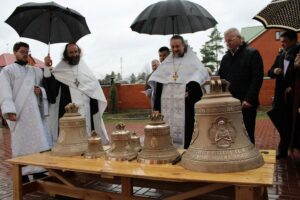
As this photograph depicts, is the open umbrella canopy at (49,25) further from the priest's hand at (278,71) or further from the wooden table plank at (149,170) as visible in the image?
the priest's hand at (278,71)

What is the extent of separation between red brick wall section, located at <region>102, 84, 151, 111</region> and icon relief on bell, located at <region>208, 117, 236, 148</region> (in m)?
19.8

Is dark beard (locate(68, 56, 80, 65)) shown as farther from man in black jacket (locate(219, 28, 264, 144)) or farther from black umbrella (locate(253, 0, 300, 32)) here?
black umbrella (locate(253, 0, 300, 32))

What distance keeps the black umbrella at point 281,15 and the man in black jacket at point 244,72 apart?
1.36ft

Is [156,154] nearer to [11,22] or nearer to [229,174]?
[229,174]

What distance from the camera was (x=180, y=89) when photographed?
14.9 feet

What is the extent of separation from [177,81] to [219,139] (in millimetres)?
1980

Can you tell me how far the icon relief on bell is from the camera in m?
2.63

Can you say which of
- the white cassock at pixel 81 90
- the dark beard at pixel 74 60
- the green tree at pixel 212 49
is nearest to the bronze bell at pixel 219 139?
the white cassock at pixel 81 90

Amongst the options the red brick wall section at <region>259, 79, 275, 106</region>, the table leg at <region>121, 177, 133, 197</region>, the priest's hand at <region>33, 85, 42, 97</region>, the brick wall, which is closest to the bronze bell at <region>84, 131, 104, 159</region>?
the table leg at <region>121, 177, 133, 197</region>

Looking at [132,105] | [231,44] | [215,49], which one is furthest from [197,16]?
[215,49]

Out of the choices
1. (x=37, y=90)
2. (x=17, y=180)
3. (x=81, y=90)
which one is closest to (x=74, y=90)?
(x=81, y=90)

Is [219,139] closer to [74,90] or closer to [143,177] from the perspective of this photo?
[143,177]

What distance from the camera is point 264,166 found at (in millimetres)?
2684

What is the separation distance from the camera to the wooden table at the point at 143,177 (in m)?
2.37
